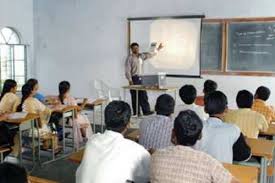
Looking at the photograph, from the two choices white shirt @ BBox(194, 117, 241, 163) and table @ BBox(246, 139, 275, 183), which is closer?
white shirt @ BBox(194, 117, 241, 163)

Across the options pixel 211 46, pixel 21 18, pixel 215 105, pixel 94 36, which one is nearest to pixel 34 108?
pixel 215 105

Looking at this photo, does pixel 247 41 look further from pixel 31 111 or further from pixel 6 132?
pixel 6 132

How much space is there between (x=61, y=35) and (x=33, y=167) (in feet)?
16.0

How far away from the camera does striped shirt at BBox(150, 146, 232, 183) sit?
5.52ft

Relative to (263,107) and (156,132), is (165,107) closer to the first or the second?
(156,132)

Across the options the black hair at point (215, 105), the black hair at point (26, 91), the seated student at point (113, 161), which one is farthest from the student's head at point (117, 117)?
the black hair at point (26, 91)

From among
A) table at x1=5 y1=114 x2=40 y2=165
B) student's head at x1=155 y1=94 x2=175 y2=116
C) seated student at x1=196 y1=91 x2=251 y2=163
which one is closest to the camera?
seated student at x1=196 y1=91 x2=251 y2=163

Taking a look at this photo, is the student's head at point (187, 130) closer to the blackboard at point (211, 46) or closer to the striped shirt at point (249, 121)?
the striped shirt at point (249, 121)

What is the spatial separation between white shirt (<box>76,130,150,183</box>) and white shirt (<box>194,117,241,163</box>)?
2.49 feet

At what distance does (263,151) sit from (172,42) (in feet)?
15.7

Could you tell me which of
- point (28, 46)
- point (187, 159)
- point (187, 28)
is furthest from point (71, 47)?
point (187, 159)

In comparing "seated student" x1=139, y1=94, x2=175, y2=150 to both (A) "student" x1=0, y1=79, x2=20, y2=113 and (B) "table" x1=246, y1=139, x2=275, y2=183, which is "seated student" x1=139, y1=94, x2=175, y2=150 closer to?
(B) "table" x1=246, y1=139, x2=275, y2=183

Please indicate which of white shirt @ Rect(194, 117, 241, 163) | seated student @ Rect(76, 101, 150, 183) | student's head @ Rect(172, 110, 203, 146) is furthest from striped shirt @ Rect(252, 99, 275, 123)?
seated student @ Rect(76, 101, 150, 183)

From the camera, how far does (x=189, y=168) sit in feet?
5.55
